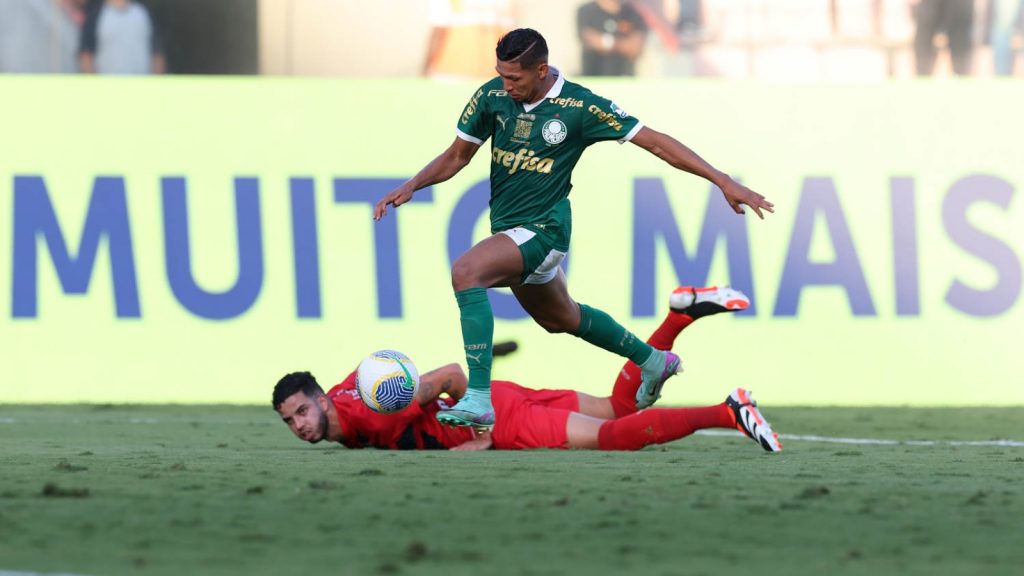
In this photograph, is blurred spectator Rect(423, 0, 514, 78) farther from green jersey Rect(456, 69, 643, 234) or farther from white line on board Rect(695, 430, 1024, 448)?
green jersey Rect(456, 69, 643, 234)

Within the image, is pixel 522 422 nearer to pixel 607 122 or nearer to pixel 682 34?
pixel 607 122

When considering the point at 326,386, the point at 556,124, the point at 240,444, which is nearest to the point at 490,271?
the point at 556,124

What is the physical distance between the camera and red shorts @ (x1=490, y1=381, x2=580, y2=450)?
27.0 ft

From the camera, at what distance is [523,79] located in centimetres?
799

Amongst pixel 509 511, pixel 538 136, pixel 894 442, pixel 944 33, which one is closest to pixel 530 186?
pixel 538 136

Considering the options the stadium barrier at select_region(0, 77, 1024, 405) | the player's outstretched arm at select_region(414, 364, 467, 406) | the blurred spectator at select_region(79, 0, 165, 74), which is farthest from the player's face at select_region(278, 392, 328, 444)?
the blurred spectator at select_region(79, 0, 165, 74)

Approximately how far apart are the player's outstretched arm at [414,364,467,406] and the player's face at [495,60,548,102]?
139 centimetres

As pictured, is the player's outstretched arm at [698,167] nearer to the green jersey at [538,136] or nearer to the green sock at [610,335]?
the green jersey at [538,136]

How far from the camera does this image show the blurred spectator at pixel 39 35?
43.5 feet

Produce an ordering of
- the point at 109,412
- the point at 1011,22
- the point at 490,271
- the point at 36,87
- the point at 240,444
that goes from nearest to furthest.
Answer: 1. the point at 490,271
2. the point at 240,444
3. the point at 109,412
4. the point at 36,87
5. the point at 1011,22

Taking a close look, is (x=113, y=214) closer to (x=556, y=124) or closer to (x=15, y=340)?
(x=15, y=340)

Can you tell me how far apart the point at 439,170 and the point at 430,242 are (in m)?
3.88

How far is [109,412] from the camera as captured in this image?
1160 centimetres

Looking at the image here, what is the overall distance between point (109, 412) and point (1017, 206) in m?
6.93
